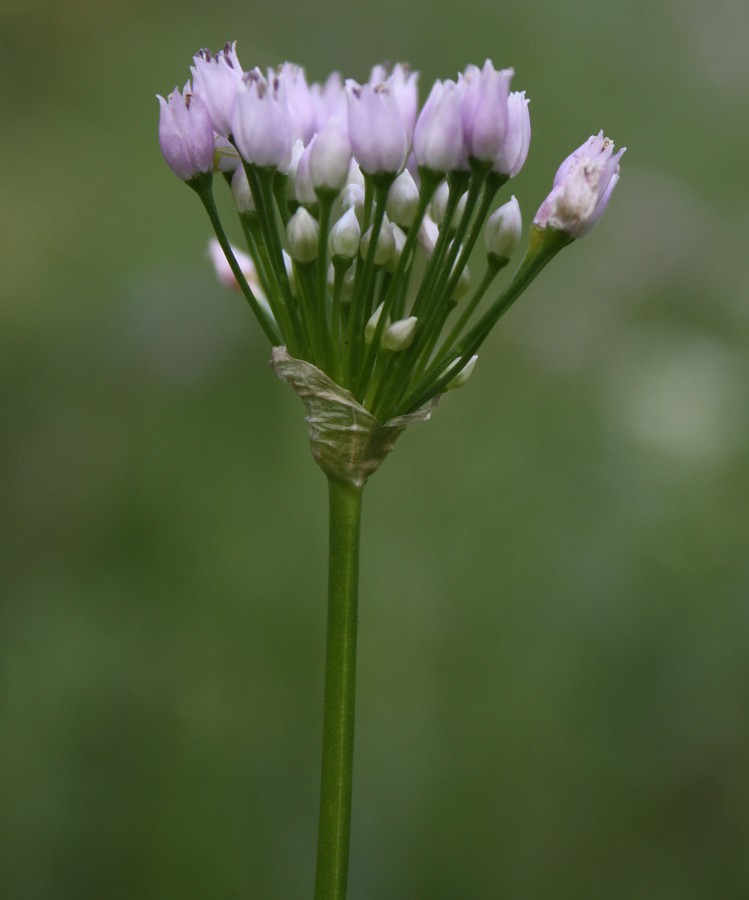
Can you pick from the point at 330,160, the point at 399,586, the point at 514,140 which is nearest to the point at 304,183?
the point at 330,160

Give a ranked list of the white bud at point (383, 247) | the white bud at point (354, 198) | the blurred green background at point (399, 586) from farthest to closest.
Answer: the blurred green background at point (399, 586) → the white bud at point (354, 198) → the white bud at point (383, 247)

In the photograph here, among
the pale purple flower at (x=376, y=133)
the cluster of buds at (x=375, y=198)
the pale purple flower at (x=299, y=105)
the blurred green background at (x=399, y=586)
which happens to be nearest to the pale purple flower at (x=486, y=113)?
the cluster of buds at (x=375, y=198)

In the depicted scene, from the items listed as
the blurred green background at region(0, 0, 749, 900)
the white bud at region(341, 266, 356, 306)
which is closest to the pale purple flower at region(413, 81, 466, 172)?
the white bud at region(341, 266, 356, 306)

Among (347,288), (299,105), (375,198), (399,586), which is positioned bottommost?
(399,586)

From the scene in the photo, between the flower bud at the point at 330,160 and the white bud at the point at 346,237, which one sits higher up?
the flower bud at the point at 330,160

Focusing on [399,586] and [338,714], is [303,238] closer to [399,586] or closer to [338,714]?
[338,714]

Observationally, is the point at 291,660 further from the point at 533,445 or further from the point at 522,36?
the point at 522,36

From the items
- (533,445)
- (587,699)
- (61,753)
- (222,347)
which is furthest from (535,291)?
(61,753)

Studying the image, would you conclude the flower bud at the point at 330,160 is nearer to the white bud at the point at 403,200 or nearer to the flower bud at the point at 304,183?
the flower bud at the point at 304,183
